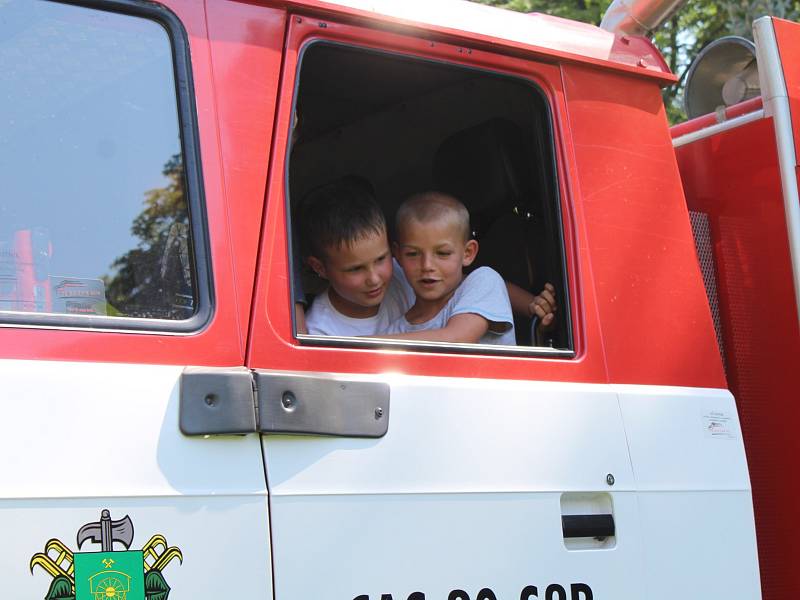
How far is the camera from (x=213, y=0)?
2.19m

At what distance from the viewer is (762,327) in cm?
305

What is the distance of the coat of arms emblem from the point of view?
1.80 metres

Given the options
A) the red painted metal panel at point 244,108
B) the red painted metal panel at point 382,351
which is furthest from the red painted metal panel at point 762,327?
the red painted metal panel at point 244,108

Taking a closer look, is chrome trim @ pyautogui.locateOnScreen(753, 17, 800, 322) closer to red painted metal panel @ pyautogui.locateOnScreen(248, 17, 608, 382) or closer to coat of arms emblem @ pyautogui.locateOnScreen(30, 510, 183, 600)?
red painted metal panel @ pyautogui.locateOnScreen(248, 17, 608, 382)

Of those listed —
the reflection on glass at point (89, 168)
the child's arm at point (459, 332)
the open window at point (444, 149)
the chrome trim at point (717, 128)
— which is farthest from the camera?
the chrome trim at point (717, 128)

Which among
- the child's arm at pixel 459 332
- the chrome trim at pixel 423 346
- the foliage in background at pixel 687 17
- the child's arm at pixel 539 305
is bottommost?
the chrome trim at pixel 423 346

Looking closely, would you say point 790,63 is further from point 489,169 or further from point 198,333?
point 198,333

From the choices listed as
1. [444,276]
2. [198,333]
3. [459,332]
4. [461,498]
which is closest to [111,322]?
[198,333]

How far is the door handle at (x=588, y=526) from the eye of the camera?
235 centimetres

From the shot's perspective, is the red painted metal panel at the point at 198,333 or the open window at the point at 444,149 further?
the open window at the point at 444,149

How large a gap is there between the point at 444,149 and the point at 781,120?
3.22ft

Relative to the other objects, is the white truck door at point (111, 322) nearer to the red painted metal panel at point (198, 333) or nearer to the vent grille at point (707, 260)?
the red painted metal panel at point (198, 333)

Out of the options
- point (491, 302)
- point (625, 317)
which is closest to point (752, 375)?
point (625, 317)

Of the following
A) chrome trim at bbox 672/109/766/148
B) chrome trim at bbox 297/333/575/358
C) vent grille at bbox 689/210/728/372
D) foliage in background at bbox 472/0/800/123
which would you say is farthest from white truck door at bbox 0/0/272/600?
foliage in background at bbox 472/0/800/123
